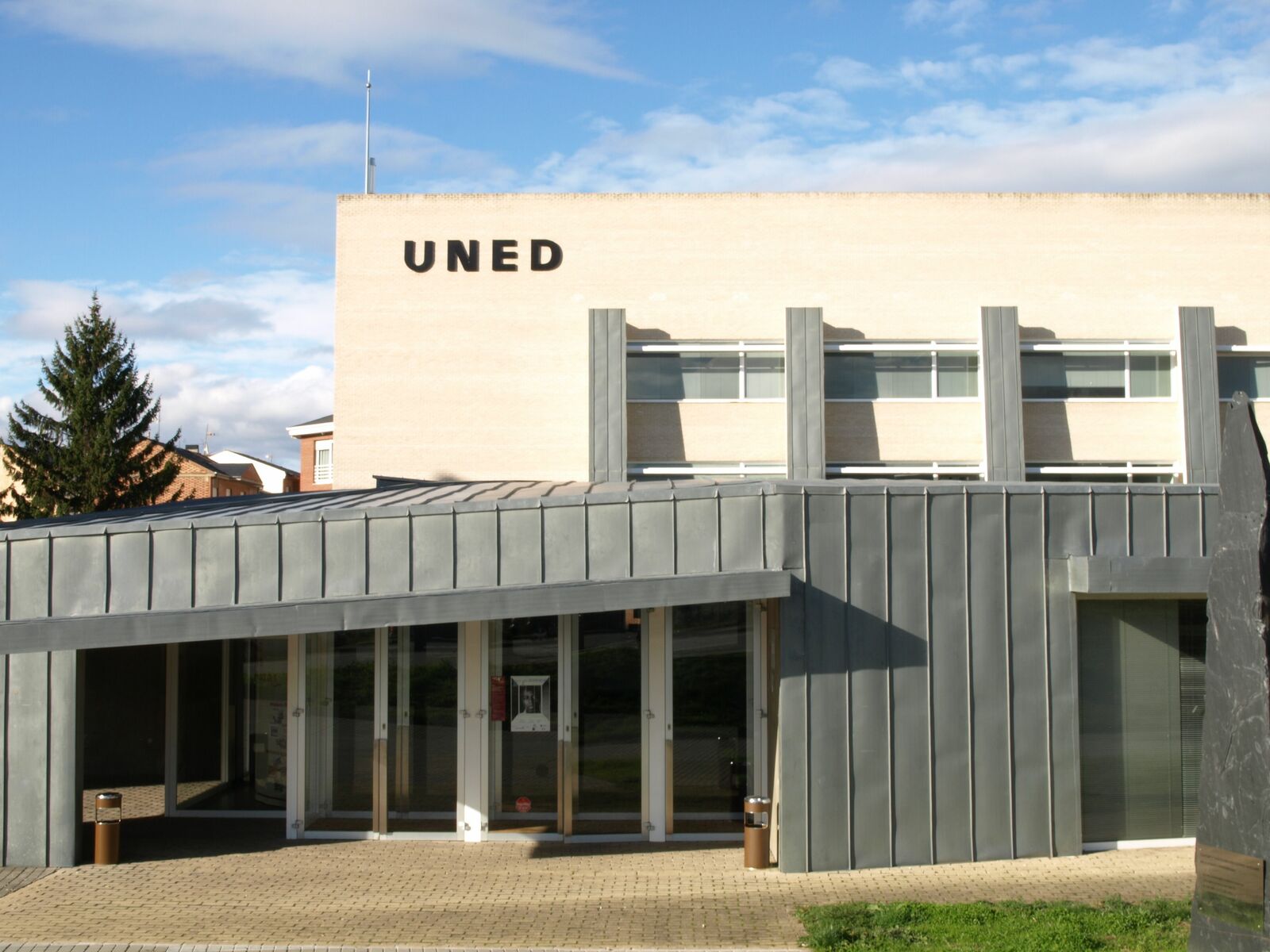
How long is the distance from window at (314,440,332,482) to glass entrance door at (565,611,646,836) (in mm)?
44504

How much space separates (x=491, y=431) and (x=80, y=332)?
2027 centimetres

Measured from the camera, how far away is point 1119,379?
85.1 ft

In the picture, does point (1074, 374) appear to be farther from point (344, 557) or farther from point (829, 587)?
point (344, 557)

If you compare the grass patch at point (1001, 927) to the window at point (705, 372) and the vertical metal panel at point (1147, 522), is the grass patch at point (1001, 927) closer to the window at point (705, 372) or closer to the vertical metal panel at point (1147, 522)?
the vertical metal panel at point (1147, 522)

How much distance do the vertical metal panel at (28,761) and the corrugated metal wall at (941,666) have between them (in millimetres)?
7090

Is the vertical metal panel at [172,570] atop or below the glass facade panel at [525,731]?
atop

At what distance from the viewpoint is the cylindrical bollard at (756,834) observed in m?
11.4

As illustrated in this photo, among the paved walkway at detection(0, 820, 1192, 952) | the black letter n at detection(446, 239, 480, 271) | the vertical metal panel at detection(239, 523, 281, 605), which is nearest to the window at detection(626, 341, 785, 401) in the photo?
the black letter n at detection(446, 239, 480, 271)

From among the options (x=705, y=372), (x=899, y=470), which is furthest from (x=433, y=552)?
(x=899, y=470)

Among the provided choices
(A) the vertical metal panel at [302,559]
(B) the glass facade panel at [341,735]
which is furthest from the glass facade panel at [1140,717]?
(A) the vertical metal panel at [302,559]

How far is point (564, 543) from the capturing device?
11.4 metres

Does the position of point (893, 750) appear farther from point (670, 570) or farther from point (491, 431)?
point (491, 431)

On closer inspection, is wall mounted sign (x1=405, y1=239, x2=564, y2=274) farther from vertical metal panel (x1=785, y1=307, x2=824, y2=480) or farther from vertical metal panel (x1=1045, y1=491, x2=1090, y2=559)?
vertical metal panel (x1=1045, y1=491, x2=1090, y2=559)

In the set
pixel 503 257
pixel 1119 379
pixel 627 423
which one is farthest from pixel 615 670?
pixel 1119 379
